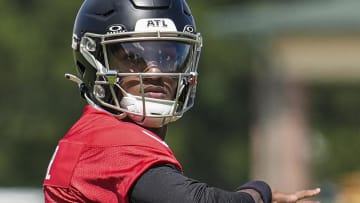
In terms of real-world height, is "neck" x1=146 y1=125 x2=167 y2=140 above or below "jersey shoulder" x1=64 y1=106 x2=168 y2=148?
below

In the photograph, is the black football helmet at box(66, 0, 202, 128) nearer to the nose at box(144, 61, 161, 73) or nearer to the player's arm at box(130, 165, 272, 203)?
the nose at box(144, 61, 161, 73)

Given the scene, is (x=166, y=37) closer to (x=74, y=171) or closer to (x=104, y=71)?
(x=104, y=71)

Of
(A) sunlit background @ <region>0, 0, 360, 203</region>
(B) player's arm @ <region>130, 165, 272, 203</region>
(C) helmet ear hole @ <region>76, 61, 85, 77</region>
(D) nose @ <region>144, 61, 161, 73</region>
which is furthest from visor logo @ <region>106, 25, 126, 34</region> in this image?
(A) sunlit background @ <region>0, 0, 360, 203</region>

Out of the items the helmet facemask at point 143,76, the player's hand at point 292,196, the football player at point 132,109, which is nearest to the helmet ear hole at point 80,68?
the football player at point 132,109

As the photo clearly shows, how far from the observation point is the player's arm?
3.79m

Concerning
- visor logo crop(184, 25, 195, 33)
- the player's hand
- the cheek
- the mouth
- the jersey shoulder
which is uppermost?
visor logo crop(184, 25, 195, 33)

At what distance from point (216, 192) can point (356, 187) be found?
8074 millimetres

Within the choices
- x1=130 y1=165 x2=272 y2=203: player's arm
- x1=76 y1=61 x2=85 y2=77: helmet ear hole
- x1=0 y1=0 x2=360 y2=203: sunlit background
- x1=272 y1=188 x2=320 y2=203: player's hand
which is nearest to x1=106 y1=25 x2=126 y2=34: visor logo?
x1=76 y1=61 x2=85 y2=77: helmet ear hole

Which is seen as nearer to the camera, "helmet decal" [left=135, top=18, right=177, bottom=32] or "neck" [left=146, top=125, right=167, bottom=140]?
"helmet decal" [left=135, top=18, right=177, bottom=32]

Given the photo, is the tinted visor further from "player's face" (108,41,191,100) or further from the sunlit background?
the sunlit background

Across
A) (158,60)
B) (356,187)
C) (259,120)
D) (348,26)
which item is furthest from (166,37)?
(259,120)

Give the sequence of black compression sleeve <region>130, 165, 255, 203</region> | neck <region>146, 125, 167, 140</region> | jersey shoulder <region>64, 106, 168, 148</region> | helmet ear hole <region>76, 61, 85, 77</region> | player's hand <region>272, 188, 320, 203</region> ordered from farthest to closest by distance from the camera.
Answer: helmet ear hole <region>76, 61, 85, 77</region> → neck <region>146, 125, 167, 140</region> → player's hand <region>272, 188, 320, 203</region> → jersey shoulder <region>64, 106, 168, 148</region> → black compression sleeve <region>130, 165, 255, 203</region>

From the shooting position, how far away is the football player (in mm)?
3846

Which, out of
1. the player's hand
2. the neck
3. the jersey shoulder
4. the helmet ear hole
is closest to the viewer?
the jersey shoulder
